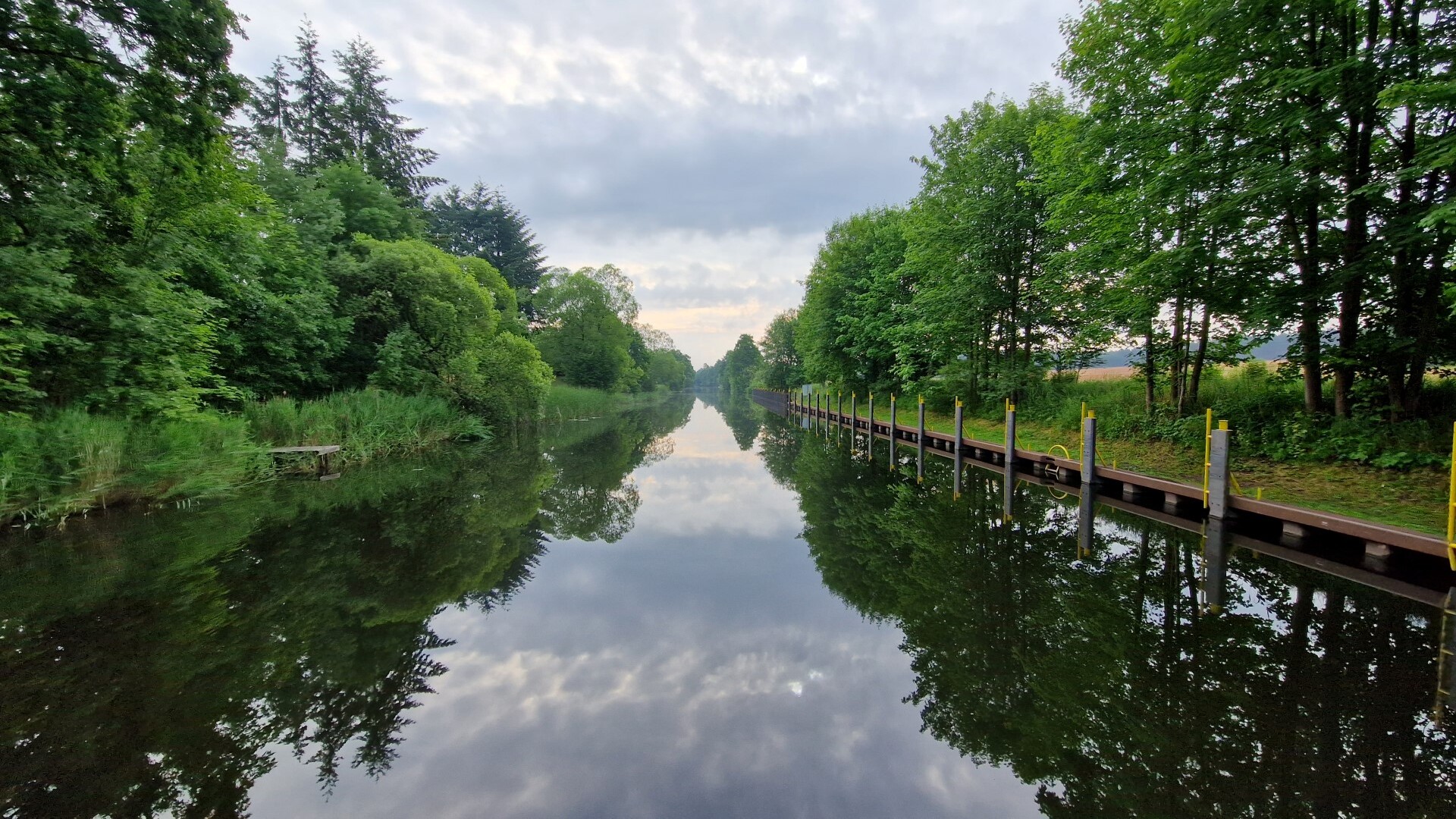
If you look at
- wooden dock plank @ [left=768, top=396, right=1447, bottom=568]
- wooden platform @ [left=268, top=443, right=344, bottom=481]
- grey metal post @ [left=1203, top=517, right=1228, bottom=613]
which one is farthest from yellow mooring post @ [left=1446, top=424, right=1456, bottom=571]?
wooden platform @ [left=268, top=443, right=344, bottom=481]

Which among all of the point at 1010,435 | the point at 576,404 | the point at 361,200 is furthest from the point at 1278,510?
the point at 576,404

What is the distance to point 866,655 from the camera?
4113 millimetres

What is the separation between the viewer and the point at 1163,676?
3.46 metres

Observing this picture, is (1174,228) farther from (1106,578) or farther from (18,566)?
(18,566)

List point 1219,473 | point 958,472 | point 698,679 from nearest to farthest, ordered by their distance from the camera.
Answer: point 698,679, point 1219,473, point 958,472

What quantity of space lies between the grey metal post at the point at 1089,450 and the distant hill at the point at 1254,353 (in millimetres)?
2741

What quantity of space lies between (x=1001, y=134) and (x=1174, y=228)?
8.63 meters

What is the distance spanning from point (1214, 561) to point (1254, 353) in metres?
7.42

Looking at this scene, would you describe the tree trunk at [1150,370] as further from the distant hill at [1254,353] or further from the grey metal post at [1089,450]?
the grey metal post at [1089,450]

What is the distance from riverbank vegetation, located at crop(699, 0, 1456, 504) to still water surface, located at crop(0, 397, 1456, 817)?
3920 millimetres

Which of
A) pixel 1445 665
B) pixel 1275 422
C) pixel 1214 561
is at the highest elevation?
pixel 1275 422

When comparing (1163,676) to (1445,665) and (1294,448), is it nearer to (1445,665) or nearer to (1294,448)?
(1445,665)

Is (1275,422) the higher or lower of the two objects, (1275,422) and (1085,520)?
the higher

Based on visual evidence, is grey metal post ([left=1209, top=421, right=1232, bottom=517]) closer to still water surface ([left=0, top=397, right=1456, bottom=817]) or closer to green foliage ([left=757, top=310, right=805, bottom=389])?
still water surface ([left=0, top=397, right=1456, bottom=817])
